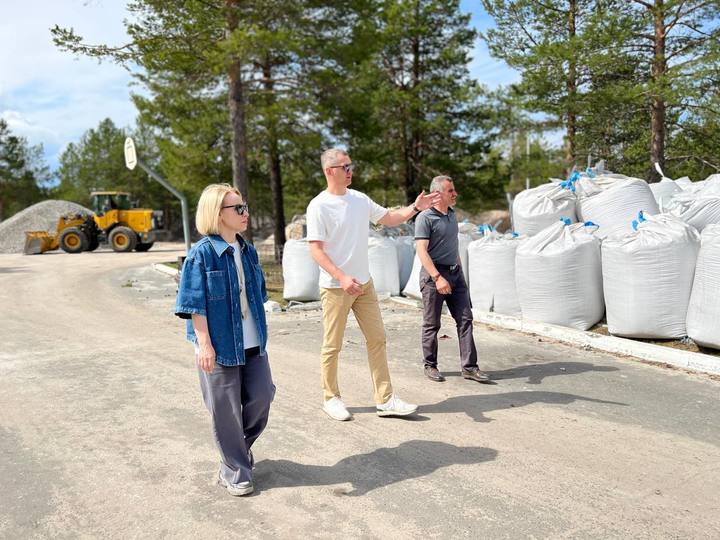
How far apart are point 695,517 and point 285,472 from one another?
6.30 ft

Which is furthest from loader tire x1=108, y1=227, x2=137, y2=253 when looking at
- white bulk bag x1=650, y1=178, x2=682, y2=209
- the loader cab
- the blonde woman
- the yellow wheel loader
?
the blonde woman

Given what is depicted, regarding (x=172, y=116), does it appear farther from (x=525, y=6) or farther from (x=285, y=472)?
(x=285, y=472)

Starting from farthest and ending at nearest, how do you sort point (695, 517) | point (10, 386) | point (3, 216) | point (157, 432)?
1. point (3, 216)
2. point (10, 386)
3. point (157, 432)
4. point (695, 517)

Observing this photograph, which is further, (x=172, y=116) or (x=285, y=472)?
(x=172, y=116)

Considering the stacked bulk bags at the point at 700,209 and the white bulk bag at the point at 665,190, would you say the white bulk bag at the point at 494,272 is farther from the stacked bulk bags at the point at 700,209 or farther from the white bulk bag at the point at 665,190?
the white bulk bag at the point at 665,190

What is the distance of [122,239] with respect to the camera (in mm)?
22375

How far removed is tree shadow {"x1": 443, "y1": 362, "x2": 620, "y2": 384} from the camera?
196 inches

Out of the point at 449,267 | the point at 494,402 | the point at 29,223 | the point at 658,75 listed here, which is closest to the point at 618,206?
the point at 449,267

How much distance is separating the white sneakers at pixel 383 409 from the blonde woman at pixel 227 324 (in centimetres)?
101

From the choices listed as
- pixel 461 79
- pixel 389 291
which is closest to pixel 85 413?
pixel 389 291

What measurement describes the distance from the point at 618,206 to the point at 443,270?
10.5 feet

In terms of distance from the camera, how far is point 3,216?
140 ft

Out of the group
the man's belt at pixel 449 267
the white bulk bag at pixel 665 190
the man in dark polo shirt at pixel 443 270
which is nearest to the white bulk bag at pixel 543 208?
the white bulk bag at pixel 665 190

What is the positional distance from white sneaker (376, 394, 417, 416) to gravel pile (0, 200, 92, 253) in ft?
92.3
